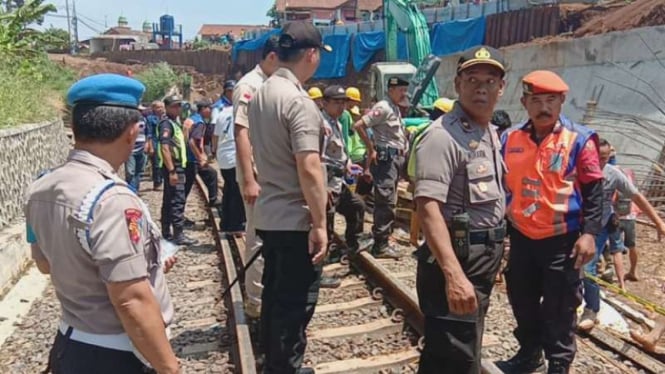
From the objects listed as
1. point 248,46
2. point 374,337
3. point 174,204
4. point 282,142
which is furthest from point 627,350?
point 248,46

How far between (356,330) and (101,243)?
2921 mm

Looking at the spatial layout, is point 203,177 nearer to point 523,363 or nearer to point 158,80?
point 523,363

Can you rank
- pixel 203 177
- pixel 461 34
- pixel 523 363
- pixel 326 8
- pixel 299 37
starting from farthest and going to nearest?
pixel 326 8 → pixel 461 34 → pixel 203 177 → pixel 523 363 → pixel 299 37

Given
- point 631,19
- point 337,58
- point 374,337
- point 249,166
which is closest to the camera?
point 249,166

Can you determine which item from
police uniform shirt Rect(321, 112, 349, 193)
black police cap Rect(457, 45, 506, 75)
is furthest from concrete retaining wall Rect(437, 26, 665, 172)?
black police cap Rect(457, 45, 506, 75)

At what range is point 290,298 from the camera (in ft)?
10.8

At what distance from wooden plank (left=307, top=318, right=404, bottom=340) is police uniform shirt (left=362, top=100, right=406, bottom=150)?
2.45m

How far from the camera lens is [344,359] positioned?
13.3 feet

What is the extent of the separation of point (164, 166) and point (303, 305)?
14.4 feet

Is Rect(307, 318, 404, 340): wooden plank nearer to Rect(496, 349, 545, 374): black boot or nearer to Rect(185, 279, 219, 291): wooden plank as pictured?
Rect(496, 349, 545, 374): black boot

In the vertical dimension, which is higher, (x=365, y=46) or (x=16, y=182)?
(x=365, y=46)

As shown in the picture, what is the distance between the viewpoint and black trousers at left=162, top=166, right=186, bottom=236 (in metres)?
7.01

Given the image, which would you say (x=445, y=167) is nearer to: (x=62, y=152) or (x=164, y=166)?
(x=164, y=166)

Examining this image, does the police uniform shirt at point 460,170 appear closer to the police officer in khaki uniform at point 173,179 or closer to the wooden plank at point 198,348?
the wooden plank at point 198,348
